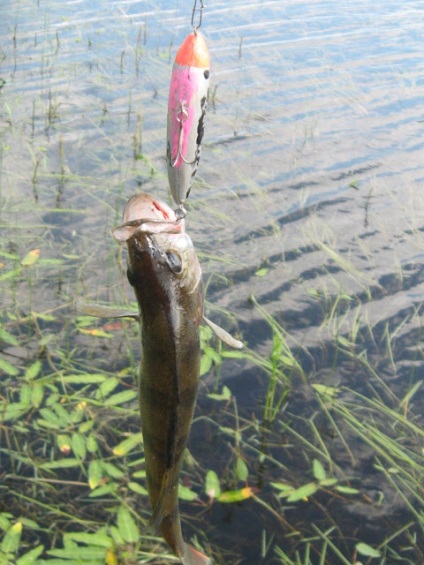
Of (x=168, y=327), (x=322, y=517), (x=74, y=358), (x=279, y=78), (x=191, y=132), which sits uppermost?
(x=279, y=78)

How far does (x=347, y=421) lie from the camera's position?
4.17m

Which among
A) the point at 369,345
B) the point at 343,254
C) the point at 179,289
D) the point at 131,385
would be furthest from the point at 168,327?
the point at 343,254

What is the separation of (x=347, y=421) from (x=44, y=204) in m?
3.03

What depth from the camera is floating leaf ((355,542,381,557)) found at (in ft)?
11.5

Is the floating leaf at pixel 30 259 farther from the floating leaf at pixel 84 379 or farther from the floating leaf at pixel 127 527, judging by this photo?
the floating leaf at pixel 127 527

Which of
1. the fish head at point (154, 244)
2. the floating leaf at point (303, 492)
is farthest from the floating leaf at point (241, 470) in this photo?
the fish head at point (154, 244)

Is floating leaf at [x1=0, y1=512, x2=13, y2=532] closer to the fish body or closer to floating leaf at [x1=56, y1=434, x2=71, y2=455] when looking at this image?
floating leaf at [x1=56, y1=434, x2=71, y2=455]

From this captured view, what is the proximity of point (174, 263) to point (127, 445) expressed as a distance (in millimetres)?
2076

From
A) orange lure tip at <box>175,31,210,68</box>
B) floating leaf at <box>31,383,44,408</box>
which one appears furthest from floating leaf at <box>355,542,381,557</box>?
orange lure tip at <box>175,31,210,68</box>

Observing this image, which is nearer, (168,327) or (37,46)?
(168,327)

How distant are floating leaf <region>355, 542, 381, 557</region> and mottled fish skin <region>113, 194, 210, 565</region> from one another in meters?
1.84

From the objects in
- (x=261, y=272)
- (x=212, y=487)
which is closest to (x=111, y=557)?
(x=212, y=487)

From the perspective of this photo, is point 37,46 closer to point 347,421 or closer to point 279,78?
point 279,78

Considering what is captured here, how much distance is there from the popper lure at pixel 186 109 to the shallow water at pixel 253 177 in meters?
2.23
